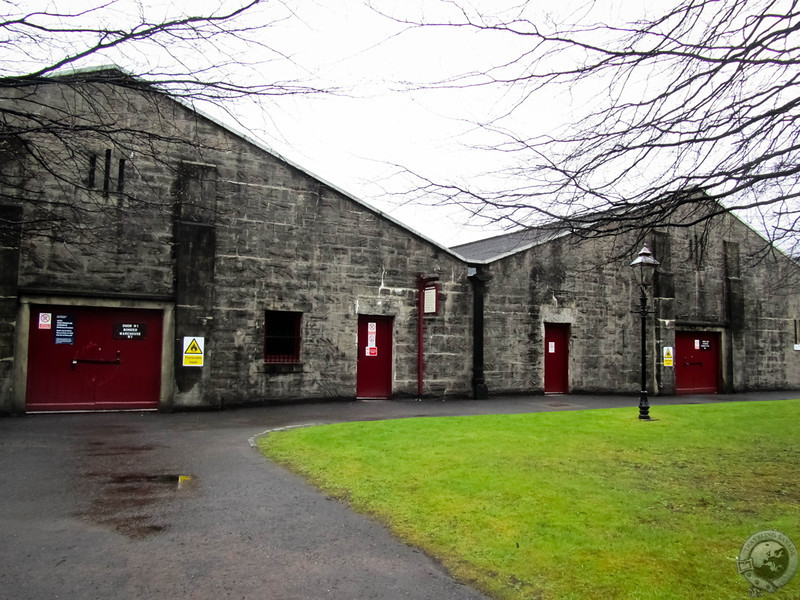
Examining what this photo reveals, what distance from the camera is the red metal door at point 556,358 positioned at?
1875 cm

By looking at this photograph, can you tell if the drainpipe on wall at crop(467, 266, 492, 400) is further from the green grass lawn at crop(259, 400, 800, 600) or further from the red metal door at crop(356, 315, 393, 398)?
the green grass lawn at crop(259, 400, 800, 600)

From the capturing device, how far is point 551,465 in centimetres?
716

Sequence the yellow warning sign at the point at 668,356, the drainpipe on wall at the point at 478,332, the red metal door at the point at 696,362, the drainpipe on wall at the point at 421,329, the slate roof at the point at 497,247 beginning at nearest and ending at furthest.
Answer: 1. the drainpipe on wall at the point at 421,329
2. the drainpipe on wall at the point at 478,332
3. the slate roof at the point at 497,247
4. the yellow warning sign at the point at 668,356
5. the red metal door at the point at 696,362

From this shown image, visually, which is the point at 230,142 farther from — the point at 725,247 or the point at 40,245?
the point at 725,247

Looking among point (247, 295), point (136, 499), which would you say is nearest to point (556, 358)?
point (247, 295)

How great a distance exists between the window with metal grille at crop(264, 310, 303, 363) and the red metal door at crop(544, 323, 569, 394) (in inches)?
319

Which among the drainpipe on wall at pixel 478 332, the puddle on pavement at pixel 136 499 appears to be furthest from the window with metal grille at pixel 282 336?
the puddle on pavement at pixel 136 499

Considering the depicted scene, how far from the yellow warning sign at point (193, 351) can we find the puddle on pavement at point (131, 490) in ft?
15.9

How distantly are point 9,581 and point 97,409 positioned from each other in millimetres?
10268

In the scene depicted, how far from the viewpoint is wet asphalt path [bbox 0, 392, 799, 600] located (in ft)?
12.6

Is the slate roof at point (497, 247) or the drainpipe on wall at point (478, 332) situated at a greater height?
the slate roof at point (497, 247)

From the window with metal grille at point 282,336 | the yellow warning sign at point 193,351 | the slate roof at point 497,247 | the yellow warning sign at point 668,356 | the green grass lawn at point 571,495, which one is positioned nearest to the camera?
the green grass lawn at point 571,495

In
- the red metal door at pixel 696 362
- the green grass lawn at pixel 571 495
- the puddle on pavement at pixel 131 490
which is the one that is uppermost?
the red metal door at pixel 696 362

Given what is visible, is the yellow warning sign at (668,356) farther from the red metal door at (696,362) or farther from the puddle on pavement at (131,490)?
the puddle on pavement at (131,490)
